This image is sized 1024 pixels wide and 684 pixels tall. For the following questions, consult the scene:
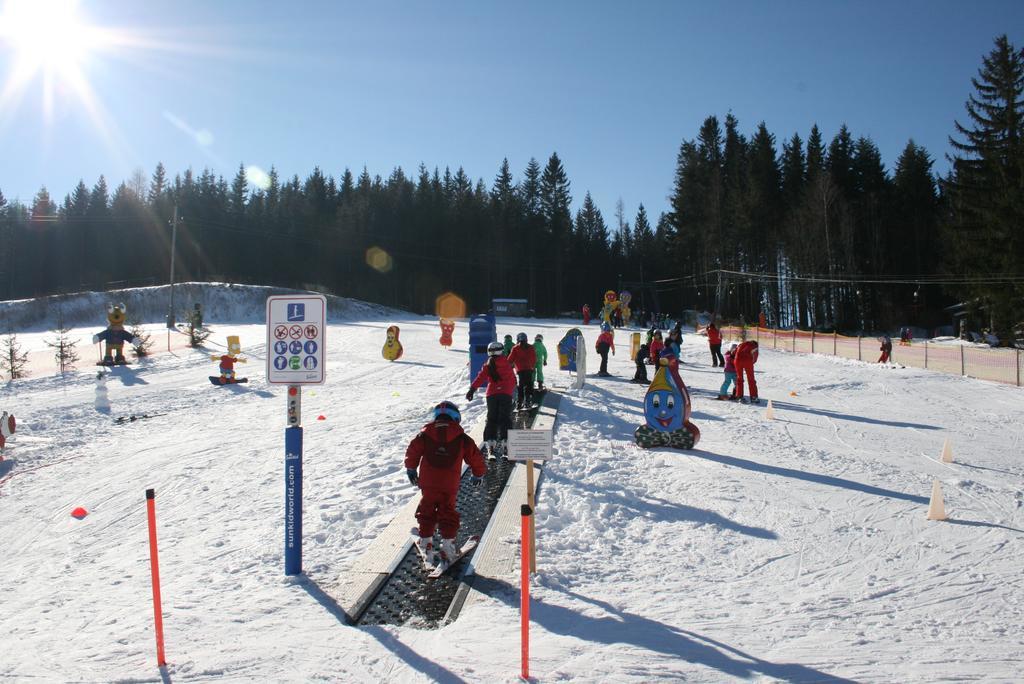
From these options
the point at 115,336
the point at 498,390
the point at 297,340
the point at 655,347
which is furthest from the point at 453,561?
the point at 115,336

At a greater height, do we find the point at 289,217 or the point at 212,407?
the point at 289,217

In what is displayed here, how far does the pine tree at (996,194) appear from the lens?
122 ft

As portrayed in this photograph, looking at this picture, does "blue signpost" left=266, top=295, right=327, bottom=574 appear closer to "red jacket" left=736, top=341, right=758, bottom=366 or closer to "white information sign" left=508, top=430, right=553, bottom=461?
"white information sign" left=508, top=430, right=553, bottom=461

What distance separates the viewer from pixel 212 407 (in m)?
16.8

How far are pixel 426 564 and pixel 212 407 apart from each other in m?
12.7

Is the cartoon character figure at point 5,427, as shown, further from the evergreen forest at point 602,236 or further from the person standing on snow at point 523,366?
the evergreen forest at point 602,236

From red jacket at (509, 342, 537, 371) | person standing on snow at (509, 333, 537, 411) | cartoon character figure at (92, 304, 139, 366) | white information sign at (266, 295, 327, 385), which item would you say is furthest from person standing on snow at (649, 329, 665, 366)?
cartoon character figure at (92, 304, 139, 366)

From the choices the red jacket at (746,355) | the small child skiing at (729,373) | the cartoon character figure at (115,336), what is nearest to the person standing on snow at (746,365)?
the red jacket at (746,355)

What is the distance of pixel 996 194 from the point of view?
128 feet

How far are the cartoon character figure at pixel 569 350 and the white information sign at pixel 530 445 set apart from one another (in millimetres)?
12401

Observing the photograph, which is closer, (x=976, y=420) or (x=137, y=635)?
(x=137, y=635)

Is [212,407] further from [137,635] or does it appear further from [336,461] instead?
[137,635]

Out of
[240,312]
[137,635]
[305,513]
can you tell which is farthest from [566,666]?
[240,312]

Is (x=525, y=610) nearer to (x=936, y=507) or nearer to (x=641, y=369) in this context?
(x=936, y=507)
